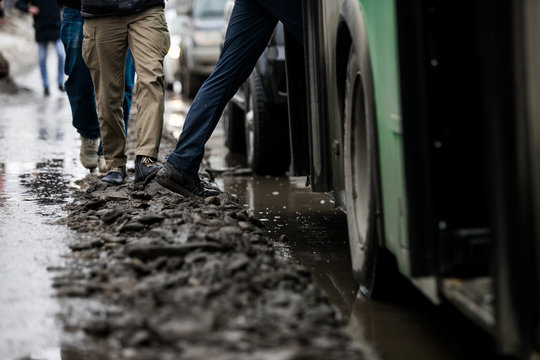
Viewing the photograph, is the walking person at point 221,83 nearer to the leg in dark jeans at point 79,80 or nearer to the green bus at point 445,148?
the green bus at point 445,148

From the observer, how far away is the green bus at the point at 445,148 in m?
2.79

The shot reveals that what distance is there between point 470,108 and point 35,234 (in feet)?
10.3

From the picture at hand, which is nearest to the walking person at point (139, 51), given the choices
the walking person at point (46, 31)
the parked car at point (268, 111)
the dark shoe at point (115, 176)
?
the dark shoe at point (115, 176)

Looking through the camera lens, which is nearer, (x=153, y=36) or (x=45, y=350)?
(x=45, y=350)

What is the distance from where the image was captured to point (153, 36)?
263 inches

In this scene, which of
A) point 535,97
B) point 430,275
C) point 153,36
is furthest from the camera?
point 153,36

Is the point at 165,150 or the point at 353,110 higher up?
the point at 353,110

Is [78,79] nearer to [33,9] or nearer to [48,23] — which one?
[33,9]

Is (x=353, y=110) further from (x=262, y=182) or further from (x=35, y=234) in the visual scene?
(x=262, y=182)

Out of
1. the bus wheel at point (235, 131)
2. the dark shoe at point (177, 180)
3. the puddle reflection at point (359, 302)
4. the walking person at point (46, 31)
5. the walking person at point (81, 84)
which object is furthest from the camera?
the walking person at point (46, 31)

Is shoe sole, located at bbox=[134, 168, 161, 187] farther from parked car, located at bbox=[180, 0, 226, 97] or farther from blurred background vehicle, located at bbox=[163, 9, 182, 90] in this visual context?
blurred background vehicle, located at bbox=[163, 9, 182, 90]

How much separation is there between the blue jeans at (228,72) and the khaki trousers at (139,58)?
57cm

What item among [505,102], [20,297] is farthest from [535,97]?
[20,297]

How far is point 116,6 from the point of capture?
6641 millimetres
